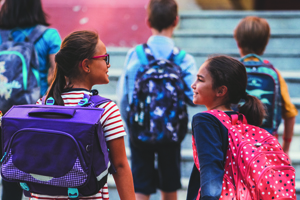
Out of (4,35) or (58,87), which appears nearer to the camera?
(58,87)

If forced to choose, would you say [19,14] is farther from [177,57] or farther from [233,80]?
[233,80]

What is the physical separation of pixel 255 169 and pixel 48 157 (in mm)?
786

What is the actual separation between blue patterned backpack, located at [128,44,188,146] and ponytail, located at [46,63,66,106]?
72 cm

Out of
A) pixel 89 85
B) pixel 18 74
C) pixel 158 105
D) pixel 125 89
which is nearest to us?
pixel 89 85

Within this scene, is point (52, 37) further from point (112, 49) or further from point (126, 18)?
point (126, 18)

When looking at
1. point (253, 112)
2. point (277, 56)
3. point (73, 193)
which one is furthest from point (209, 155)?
point (277, 56)

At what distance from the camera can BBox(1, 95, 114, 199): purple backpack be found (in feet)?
3.91

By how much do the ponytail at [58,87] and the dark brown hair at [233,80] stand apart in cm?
67

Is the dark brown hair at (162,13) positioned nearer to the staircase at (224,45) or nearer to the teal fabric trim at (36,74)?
the teal fabric trim at (36,74)

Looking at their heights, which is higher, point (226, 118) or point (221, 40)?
point (226, 118)

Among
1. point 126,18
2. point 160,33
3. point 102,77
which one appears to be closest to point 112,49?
point 126,18

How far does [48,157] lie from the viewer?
1.21 m

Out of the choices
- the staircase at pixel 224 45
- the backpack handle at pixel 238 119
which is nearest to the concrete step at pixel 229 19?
the staircase at pixel 224 45

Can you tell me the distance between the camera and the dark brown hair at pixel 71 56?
4.52 ft
